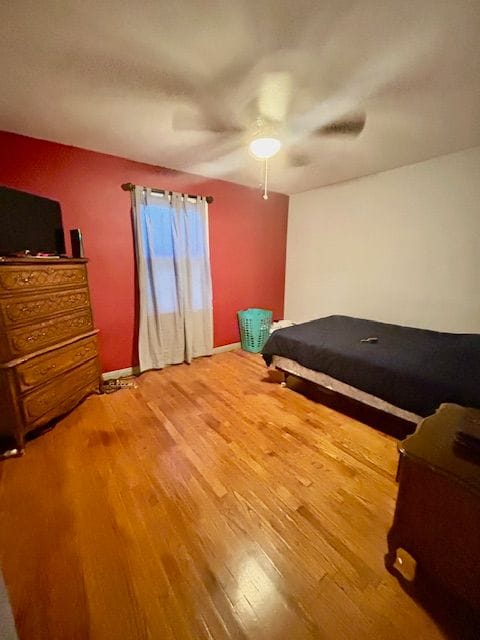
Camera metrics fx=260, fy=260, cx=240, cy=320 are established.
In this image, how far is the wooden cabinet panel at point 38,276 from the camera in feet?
5.48

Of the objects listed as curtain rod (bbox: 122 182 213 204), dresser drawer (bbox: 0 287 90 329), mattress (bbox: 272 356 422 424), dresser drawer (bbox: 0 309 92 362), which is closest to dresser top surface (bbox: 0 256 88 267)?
dresser drawer (bbox: 0 287 90 329)

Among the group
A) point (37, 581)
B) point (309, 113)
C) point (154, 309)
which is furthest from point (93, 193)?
point (37, 581)

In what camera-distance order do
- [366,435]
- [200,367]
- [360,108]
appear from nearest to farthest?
1. [360,108]
2. [366,435]
3. [200,367]

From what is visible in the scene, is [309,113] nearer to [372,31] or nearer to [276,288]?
[372,31]

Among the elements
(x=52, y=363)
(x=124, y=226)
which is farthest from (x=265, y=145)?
(x=52, y=363)

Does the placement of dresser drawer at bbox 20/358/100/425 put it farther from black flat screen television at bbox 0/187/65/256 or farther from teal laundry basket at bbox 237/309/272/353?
teal laundry basket at bbox 237/309/272/353

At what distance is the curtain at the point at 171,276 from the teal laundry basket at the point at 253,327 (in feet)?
1.78

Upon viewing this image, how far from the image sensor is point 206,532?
1292mm

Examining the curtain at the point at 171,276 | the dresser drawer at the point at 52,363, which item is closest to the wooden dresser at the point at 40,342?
the dresser drawer at the point at 52,363

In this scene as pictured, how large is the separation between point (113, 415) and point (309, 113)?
282 cm

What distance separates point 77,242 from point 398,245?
340 centimetres

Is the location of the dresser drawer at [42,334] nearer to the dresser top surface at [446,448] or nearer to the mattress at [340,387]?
the mattress at [340,387]

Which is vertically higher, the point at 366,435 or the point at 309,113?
the point at 309,113

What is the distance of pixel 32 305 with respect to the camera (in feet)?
6.04
